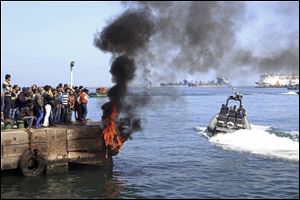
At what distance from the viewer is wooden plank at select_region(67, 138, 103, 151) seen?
805 inches

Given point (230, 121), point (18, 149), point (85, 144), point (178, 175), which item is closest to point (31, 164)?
point (18, 149)

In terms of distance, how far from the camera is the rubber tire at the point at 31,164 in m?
19.1

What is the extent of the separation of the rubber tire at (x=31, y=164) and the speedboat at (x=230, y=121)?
19596 millimetres

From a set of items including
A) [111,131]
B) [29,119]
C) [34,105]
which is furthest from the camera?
[34,105]

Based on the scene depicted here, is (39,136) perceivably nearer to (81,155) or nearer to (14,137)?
(14,137)

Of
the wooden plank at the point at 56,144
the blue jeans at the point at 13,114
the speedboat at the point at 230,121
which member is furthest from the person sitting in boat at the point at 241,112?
the blue jeans at the point at 13,114

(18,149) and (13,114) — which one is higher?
(13,114)

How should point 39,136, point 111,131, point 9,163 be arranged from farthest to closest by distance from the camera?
point 111,131, point 39,136, point 9,163

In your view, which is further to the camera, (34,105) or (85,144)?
(34,105)

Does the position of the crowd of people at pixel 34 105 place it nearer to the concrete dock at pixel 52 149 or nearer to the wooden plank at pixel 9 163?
the concrete dock at pixel 52 149

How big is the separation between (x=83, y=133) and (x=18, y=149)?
3.09 metres

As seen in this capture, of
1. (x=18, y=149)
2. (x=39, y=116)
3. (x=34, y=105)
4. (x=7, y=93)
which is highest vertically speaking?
(x=7, y=93)

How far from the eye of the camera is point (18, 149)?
19.0m

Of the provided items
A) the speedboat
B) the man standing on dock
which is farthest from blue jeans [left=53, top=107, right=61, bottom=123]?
the speedboat
